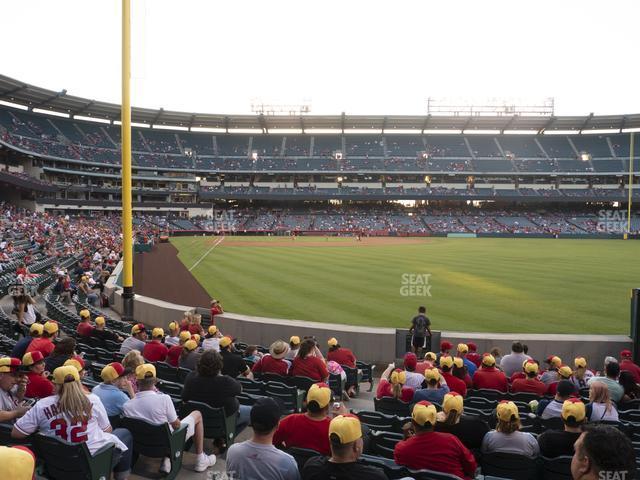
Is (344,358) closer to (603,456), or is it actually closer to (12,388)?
(12,388)

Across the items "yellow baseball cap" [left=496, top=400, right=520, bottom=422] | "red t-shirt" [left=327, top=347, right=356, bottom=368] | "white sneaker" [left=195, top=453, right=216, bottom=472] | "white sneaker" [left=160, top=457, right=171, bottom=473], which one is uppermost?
"yellow baseball cap" [left=496, top=400, right=520, bottom=422]

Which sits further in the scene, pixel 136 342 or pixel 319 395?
pixel 136 342

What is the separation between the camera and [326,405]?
15.0 ft

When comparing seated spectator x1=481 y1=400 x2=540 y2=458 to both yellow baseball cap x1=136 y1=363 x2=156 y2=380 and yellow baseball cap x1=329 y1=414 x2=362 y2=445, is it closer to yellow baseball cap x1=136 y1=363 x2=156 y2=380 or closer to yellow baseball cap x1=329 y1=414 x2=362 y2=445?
yellow baseball cap x1=329 y1=414 x2=362 y2=445

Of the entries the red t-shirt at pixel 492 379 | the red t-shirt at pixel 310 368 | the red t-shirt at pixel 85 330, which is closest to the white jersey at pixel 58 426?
the red t-shirt at pixel 310 368

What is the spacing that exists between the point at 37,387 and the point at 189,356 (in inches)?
106

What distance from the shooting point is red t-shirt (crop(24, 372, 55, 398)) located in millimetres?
6004

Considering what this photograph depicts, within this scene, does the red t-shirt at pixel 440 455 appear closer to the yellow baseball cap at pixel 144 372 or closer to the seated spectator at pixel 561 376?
the yellow baseball cap at pixel 144 372

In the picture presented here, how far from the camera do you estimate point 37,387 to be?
238 inches

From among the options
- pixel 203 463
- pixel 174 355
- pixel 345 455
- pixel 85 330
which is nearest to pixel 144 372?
pixel 203 463

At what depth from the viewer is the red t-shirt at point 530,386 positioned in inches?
311

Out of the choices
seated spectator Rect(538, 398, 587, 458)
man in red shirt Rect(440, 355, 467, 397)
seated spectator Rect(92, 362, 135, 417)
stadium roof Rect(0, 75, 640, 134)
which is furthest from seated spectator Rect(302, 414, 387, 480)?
stadium roof Rect(0, 75, 640, 134)

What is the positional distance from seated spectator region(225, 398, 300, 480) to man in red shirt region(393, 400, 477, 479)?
1.16 metres

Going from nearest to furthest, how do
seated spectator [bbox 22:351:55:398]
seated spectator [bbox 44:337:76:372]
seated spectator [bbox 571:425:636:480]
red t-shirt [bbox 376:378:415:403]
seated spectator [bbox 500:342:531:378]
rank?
1. seated spectator [bbox 571:425:636:480]
2. seated spectator [bbox 22:351:55:398]
3. seated spectator [bbox 44:337:76:372]
4. red t-shirt [bbox 376:378:415:403]
5. seated spectator [bbox 500:342:531:378]
